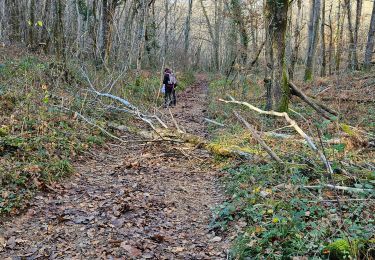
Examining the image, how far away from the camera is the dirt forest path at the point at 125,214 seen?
4.66m

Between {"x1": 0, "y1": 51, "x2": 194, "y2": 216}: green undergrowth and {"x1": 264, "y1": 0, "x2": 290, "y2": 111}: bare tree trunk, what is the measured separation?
4.72 m

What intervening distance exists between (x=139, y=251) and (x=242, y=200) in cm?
201

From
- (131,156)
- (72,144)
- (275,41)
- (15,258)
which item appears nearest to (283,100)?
(275,41)

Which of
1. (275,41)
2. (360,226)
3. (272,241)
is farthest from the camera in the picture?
(275,41)

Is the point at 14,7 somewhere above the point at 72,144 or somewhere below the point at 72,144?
above

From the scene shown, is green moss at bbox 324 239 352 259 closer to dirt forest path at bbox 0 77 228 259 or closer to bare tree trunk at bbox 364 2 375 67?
A: dirt forest path at bbox 0 77 228 259

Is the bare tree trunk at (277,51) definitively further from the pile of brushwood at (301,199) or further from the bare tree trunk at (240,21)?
the bare tree trunk at (240,21)

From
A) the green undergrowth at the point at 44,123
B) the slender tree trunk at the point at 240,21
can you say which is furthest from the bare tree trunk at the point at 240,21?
the green undergrowth at the point at 44,123

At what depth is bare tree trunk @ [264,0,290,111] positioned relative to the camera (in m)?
10.5

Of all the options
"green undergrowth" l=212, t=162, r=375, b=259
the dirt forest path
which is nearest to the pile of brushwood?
"green undergrowth" l=212, t=162, r=375, b=259

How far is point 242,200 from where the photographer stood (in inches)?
225

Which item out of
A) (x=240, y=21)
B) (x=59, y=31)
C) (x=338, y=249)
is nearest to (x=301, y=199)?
(x=338, y=249)

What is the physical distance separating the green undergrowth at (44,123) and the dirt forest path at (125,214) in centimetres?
35

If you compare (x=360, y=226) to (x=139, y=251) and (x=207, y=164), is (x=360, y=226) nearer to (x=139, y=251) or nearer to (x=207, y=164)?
(x=139, y=251)
